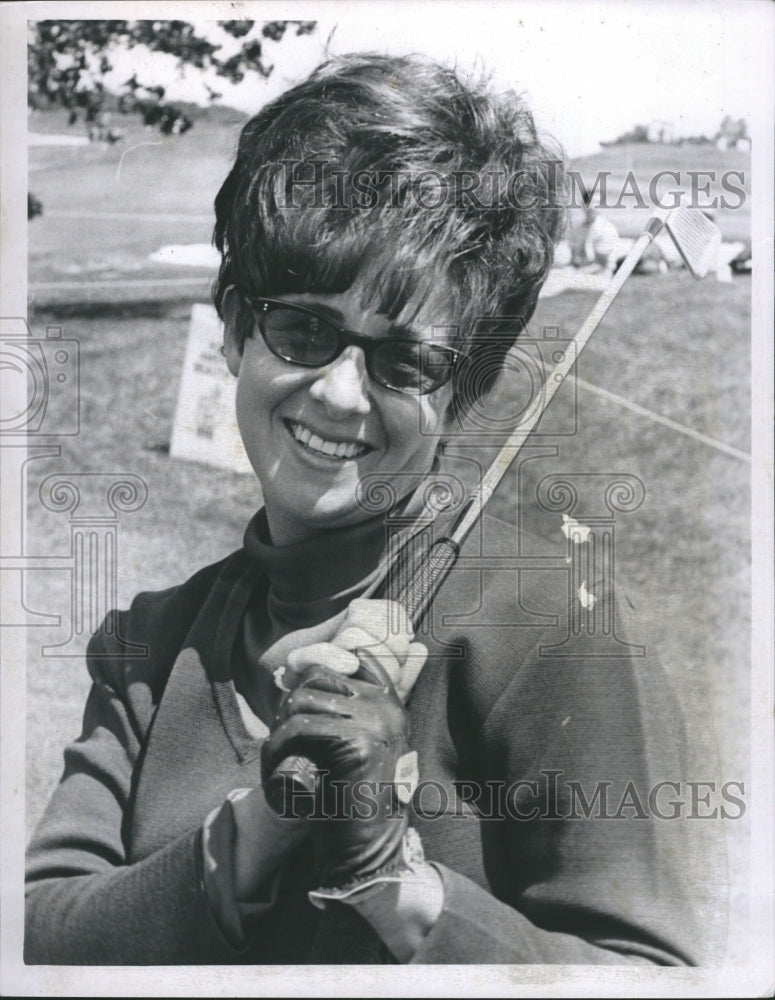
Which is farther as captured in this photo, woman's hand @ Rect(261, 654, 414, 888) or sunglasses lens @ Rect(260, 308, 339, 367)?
sunglasses lens @ Rect(260, 308, 339, 367)

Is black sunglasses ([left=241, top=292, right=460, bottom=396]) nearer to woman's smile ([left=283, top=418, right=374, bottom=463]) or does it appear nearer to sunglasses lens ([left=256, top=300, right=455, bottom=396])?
sunglasses lens ([left=256, top=300, right=455, bottom=396])

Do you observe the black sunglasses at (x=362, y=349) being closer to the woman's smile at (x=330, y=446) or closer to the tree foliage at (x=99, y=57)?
the woman's smile at (x=330, y=446)

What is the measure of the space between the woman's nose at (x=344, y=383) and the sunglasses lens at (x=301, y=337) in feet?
0.08

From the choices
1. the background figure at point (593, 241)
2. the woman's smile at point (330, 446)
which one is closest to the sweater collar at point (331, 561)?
the woman's smile at point (330, 446)

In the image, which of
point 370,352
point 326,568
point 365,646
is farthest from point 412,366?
point 365,646

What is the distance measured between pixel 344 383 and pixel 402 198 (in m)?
0.40

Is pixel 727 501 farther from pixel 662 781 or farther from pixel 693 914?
pixel 693 914

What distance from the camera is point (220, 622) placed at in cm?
270

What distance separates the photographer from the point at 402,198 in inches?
103

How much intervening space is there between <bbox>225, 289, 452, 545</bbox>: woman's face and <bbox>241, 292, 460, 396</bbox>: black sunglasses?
Result: 1 centimetres

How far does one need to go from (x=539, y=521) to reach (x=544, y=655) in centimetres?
28

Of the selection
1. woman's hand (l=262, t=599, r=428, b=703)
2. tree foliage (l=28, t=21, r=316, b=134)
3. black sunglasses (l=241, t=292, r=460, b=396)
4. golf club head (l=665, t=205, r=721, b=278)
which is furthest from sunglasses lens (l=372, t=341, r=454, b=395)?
tree foliage (l=28, t=21, r=316, b=134)

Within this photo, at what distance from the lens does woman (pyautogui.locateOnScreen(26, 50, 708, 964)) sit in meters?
2.55

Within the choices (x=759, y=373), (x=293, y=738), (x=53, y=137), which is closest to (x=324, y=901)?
(x=293, y=738)
